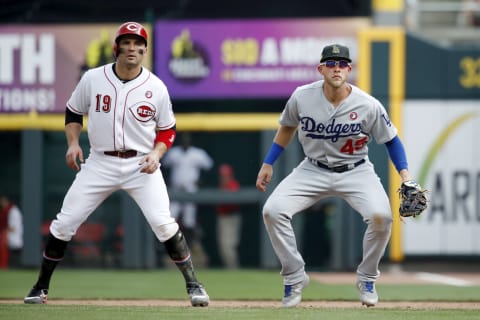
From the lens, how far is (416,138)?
13344mm

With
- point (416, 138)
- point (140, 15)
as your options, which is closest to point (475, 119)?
point (416, 138)

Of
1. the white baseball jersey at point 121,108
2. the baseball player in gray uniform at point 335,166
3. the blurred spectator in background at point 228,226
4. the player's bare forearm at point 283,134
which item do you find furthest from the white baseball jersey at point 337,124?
the blurred spectator in background at point 228,226

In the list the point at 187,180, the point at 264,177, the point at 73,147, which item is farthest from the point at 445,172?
the point at 73,147

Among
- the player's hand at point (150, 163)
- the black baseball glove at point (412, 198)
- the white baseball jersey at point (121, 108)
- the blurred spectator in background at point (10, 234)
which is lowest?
the blurred spectator in background at point (10, 234)

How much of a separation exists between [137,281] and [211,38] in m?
3.84

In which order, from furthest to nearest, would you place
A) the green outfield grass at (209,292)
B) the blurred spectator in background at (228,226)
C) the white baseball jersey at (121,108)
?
the blurred spectator in background at (228,226) < the white baseball jersey at (121,108) < the green outfield grass at (209,292)

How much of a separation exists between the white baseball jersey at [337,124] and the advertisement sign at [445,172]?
21.4 feet

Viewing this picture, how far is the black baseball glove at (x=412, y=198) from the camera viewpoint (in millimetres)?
6801

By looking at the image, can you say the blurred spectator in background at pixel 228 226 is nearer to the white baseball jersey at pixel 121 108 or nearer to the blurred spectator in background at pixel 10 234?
the blurred spectator in background at pixel 10 234

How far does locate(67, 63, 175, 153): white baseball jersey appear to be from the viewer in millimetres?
6789

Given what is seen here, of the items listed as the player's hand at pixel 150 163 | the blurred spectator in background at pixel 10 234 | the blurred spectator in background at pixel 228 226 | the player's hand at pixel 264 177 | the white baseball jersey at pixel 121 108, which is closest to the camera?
the player's hand at pixel 150 163

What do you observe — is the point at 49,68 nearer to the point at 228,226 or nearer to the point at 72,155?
the point at 228,226

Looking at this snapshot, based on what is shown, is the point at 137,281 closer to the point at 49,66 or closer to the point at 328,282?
the point at 328,282

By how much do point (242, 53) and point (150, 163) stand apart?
6.92 metres
